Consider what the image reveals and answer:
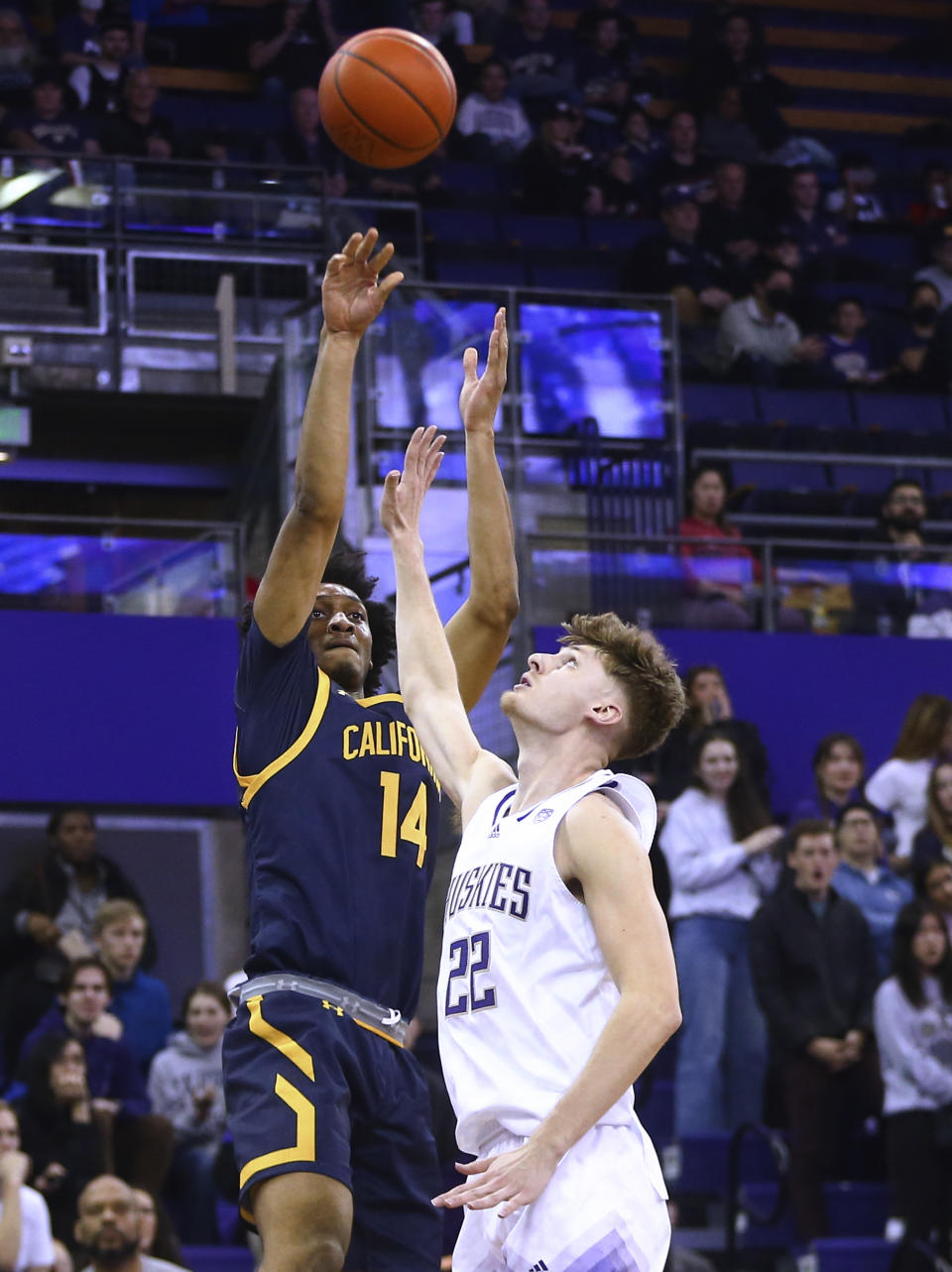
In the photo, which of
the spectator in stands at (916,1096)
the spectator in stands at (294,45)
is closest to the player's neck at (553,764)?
the spectator in stands at (916,1096)

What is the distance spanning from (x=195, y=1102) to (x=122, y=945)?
83 cm

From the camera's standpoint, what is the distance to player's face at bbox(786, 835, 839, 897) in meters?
9.23

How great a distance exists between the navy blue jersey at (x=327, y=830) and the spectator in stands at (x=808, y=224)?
1213 cm

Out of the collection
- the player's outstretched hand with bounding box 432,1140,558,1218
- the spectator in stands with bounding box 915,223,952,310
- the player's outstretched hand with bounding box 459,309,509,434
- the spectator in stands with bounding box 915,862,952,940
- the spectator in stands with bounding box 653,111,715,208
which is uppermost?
the spectator in stands with bounding box 653,111,715,208

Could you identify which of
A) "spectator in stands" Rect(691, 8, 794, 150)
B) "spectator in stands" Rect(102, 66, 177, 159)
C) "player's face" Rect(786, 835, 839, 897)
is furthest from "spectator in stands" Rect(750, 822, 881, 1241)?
"spectator in stands" Rect(691, 8, 794, 150)

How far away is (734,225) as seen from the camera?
15289 mm

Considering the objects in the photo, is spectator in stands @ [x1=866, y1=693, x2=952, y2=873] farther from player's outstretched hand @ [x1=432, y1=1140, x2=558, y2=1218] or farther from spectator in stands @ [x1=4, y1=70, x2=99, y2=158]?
player's outstretched hand @ [x1=432, y1=1140, x2=558, y2=1218]

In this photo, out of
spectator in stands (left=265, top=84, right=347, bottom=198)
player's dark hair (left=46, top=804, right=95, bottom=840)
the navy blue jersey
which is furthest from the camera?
spectator in stands (left=265, top=84, right=347, bottom=198)

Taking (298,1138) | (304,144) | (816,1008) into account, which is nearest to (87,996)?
(816,1008)

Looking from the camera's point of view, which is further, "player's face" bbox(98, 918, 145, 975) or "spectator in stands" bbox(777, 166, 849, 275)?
"spectator in stands" bbox(777, 166, 849, 275)

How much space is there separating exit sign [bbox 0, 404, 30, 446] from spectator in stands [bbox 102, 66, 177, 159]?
91.9 inches

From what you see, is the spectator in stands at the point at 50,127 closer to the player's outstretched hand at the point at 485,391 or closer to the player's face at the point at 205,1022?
the player's face at the point at 205,1022

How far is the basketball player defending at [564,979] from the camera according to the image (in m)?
3.37

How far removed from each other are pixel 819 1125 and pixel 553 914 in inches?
236
